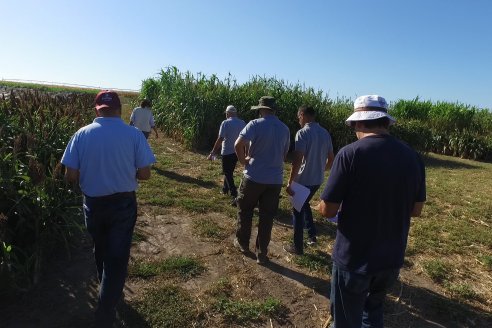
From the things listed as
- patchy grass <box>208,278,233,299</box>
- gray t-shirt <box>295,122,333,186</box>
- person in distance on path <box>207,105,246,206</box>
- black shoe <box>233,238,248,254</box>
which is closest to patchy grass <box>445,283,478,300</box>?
gray t-shirt <box>295,122,333,186</box>

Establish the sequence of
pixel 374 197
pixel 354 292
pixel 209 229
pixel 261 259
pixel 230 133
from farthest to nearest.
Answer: pixel 230 133
pixel 209 229
pixel 261 259
pixel 354 292
pixel 374 197

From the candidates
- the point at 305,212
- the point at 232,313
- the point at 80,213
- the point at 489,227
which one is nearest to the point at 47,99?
the point at 80,213

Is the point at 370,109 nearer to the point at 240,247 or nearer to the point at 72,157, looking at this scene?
the point at 72,157

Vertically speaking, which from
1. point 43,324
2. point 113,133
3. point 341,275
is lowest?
point 43,324

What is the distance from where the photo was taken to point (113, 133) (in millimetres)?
3199

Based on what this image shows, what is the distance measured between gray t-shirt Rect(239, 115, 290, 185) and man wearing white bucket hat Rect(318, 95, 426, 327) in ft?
6.54

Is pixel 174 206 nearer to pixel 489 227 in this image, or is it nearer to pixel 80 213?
pixel 80 213

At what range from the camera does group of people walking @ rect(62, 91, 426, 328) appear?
101 inches

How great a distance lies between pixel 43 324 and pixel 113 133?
71.0 inches

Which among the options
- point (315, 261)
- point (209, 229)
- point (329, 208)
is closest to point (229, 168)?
point (209, 229)

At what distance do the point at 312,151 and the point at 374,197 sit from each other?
247 centimetres

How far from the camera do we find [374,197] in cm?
255

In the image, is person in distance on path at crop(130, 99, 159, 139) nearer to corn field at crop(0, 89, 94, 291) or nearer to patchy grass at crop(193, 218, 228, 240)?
patchy grass at crop(193, 218, 228, 240)

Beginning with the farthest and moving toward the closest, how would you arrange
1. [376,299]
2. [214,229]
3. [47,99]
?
[47,99], [214,229], [376,299]
